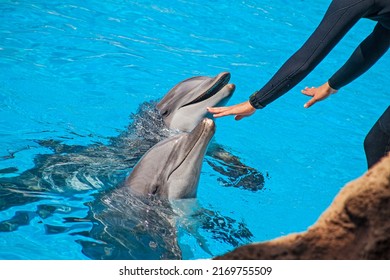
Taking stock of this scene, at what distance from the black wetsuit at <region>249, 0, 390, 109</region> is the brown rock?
2.78 metres

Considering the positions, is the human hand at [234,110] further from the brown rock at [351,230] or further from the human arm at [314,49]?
the brown rock at [351,230]

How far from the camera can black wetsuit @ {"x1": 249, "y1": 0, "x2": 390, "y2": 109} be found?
519cm

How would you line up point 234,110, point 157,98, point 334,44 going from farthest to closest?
point 157,98 < point 234,110 < point 334,44

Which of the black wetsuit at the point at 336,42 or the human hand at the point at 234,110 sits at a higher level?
the black wetsuit at the point at 336,42

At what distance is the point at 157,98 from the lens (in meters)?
9.12

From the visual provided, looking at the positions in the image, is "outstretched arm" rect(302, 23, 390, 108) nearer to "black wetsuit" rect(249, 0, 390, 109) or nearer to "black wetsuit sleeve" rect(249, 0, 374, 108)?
"black wetsuit" rect(249, 0, 390, 109)

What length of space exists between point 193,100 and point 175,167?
74.5 inches

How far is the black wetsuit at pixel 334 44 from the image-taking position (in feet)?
17.0

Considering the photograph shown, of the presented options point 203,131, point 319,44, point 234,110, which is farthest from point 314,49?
point 203,131

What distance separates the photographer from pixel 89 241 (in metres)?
5.38

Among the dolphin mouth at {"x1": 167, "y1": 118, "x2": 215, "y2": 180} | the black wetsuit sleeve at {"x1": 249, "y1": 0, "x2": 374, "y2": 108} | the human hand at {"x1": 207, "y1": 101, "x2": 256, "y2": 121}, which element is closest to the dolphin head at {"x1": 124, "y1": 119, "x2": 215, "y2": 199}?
the dolphin mouth at {"x1": 167, "y1": 118, "x2": 215, "y2": 180}

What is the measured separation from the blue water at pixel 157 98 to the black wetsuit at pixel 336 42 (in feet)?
4.21

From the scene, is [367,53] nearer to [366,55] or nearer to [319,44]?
[366,55]

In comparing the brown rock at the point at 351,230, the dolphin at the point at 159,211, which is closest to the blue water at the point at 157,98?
the dolphin at the point at 159,211
